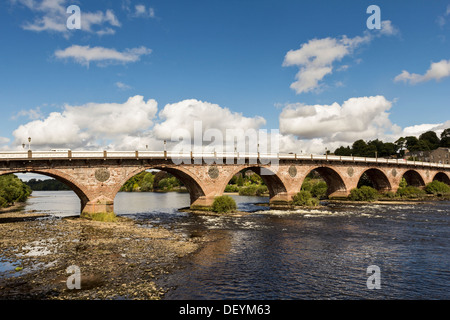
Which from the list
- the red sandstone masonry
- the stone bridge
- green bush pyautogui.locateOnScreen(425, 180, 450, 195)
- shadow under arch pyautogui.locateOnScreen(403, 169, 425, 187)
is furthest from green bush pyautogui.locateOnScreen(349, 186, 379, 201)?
shadow under arch pyautogui.locateOnScreen(403, 169, 425, 187)

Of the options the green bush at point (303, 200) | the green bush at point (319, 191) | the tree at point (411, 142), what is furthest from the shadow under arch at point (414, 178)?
the tree at point (411, 142)

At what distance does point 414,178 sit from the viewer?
9869 centimetres

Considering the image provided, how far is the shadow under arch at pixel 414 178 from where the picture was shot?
95500mm

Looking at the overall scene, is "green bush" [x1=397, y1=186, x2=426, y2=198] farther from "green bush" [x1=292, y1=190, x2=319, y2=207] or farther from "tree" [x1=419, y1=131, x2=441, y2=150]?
"tree" [x1=419, y1=131, x2=441, y2=150]

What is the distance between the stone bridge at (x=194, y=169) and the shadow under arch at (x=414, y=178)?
12.6 metres

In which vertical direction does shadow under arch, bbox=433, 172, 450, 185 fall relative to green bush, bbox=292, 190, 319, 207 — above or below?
above

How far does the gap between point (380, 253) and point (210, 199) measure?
33488mm

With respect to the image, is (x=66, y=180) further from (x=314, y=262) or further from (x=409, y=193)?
(x=409, y=193)

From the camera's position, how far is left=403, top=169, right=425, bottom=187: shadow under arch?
95500 millimetres

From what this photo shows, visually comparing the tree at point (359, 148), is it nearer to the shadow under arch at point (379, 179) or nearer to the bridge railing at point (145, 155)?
the shadow under arch at point (379, 179)

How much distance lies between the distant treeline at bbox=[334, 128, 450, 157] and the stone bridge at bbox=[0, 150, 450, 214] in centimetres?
7967
